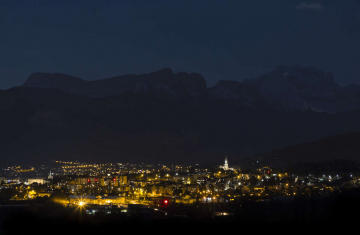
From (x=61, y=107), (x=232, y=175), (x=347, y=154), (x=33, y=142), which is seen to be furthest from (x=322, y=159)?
(x=61, y=107)

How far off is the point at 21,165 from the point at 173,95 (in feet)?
269

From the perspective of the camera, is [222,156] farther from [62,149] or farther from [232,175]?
[232,175]

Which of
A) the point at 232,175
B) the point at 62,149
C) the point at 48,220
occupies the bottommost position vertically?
the point at 48,220

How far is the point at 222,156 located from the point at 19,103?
54.4 meters

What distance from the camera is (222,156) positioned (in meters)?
166

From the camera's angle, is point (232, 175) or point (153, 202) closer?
point (153, 202)

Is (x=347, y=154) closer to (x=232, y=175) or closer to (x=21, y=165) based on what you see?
(x=232, y=175)

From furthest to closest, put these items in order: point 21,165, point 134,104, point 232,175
Result: point 134,104, point 21,165, point 232,175

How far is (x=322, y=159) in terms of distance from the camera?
106m

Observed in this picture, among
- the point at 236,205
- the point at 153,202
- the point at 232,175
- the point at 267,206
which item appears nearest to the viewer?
the point at 267,206

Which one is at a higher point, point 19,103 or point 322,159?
point 19,103

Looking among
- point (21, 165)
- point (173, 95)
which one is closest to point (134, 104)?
point (173, 95)

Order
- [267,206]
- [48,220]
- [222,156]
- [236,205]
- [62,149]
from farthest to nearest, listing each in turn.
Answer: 1. [222,156]
2. [62,149]
3. [236,205]
4. [267,206]
5. [48,220]

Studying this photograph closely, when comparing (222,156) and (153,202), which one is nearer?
(153,202)
